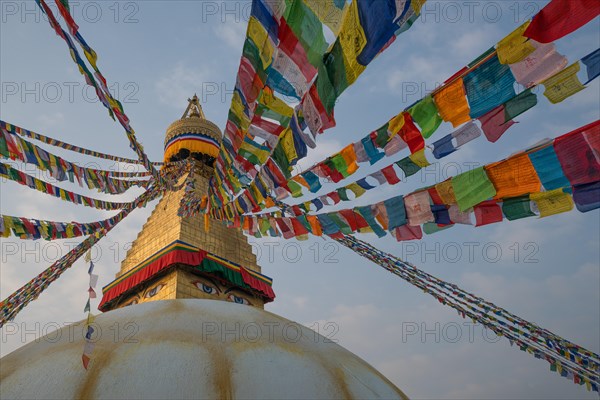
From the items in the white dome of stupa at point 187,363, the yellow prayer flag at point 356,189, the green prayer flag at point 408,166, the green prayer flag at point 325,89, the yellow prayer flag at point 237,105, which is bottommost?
the white dome of stupa at point 187,363

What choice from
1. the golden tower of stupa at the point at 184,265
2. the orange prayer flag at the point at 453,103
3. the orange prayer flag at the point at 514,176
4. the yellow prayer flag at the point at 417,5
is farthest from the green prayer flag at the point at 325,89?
the golden tower of stupa at the point at 184,265

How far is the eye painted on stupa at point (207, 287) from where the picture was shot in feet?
27.1

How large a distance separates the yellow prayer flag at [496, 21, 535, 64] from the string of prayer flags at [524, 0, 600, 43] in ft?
0.42

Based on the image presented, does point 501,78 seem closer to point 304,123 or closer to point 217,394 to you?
point 304,123

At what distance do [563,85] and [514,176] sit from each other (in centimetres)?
78

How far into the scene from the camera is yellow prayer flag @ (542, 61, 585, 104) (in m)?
2.64

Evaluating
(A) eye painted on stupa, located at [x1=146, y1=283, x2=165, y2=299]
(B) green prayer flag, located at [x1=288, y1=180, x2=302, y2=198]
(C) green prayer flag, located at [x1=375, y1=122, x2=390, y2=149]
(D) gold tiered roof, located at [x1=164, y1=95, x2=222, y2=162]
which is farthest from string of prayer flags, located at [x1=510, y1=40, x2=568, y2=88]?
(D) gold tiered roof, located at [x1=164, y1=95, x2=222, y2=162]

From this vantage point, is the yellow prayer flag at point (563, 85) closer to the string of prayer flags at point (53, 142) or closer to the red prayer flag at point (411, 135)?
the red prayer flag at point (411, 135)

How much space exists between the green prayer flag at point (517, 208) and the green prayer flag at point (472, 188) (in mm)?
423

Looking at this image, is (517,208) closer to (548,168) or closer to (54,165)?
(548,168)

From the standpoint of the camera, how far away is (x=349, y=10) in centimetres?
253

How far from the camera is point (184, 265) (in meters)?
8.20

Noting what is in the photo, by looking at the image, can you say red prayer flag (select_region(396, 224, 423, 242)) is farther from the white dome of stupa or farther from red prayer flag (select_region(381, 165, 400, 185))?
the white dome of stupa

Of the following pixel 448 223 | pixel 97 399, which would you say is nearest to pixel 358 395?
pixel 448 223
